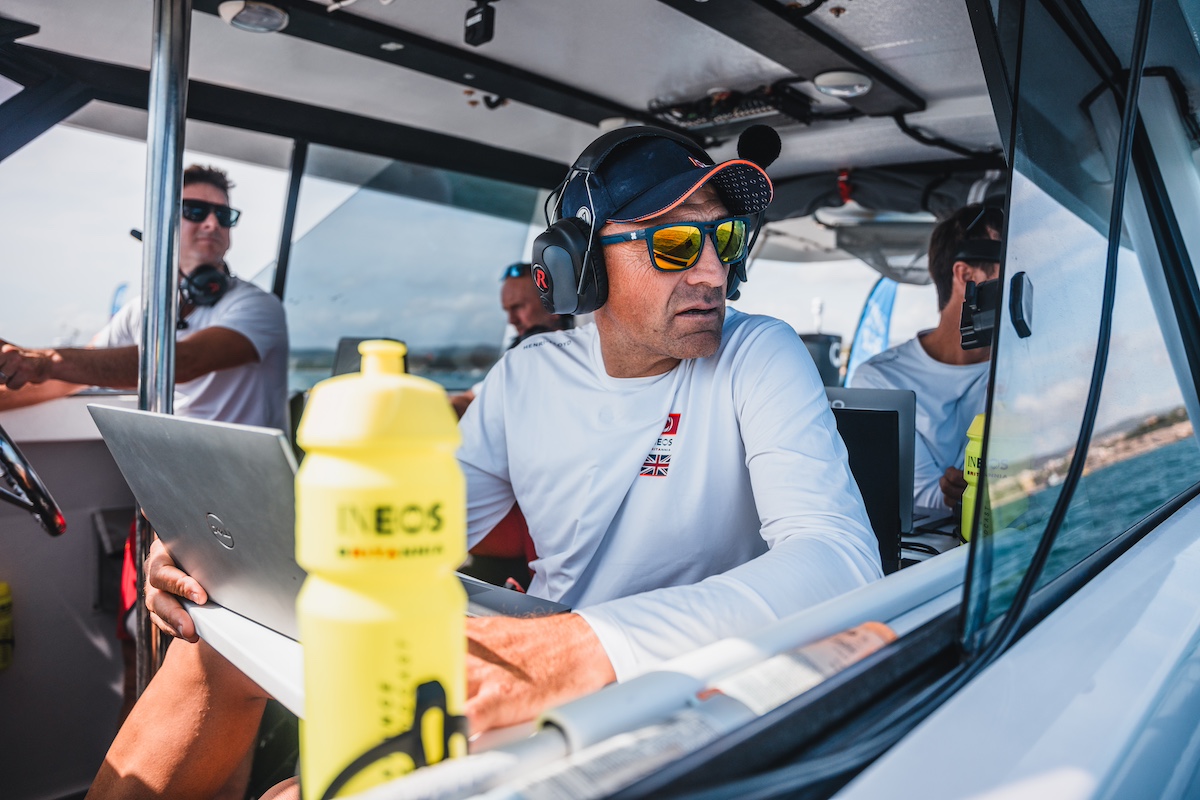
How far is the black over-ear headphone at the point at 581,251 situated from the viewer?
1602 millimetres

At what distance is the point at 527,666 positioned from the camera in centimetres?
80

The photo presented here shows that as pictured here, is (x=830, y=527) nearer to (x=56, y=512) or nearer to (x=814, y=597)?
(x=814, y=597)

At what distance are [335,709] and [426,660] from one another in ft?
0.21

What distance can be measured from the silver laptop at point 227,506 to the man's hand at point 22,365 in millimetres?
1385

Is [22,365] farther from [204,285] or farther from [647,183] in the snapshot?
[647,183]

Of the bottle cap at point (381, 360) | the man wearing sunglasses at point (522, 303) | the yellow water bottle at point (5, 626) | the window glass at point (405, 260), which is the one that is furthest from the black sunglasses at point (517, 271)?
the bottle cap at point (381, 360)

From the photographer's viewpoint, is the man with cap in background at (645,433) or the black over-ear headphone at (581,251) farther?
the black over-ear headphone at (581,251)

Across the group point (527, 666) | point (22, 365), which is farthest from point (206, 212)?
point (527, 666)

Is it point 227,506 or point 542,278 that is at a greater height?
point 542,278

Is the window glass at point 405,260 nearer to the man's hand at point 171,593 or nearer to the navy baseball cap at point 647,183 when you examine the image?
the navy baseball cap at point 647,183

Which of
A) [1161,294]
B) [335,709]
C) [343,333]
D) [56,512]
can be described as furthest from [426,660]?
[343,333]

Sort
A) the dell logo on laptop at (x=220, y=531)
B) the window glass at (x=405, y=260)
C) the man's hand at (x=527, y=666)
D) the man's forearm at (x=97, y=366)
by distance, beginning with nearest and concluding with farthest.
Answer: the man's hand at (x=527, y=666) → the dell logo on laptop at (x=220, y=531) → the man's forearm at (x=97, y=366) → the window glass at (x=405, y=260)

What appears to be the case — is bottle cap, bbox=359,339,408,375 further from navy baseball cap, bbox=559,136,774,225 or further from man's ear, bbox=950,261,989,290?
man's ear, bbox=950,261,989,290

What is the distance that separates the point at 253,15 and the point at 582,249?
5.27ft
